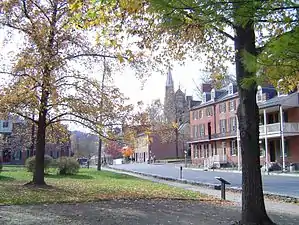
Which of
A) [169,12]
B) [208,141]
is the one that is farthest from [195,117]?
[169,12]

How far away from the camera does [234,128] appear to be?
2076 inches

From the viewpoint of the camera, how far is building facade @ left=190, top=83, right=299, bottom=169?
Answer: 135 ft

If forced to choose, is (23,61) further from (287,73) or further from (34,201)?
(287,73)

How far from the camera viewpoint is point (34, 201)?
1249 cm

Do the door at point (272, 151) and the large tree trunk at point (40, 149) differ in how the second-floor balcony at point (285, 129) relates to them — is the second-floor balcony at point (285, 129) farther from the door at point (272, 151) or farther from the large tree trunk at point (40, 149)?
the large tree trunk at point (40, 149)

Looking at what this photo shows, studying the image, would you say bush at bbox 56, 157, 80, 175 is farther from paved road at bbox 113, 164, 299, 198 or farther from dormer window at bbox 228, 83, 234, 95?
dormer window at bbox 228, 83, 234, 95

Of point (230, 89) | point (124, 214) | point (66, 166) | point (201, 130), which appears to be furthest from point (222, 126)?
point (124, 214)

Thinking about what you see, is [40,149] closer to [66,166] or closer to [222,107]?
[66,166]

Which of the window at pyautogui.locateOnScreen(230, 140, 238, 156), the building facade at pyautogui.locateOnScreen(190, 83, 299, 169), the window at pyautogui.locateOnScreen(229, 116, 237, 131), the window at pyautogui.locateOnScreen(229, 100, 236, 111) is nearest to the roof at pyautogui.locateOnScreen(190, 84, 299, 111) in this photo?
the building facade at pyautogui.locateOnScreen(190, 83, 299, 169)

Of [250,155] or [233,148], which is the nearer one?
[250,155]

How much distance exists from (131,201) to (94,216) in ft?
11.6

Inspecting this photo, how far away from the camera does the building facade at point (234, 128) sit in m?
41.1

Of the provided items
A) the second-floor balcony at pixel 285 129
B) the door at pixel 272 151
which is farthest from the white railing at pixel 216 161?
the second-floor balcony at pixel 285 129

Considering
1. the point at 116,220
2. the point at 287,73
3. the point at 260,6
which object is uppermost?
the point at 260,6
